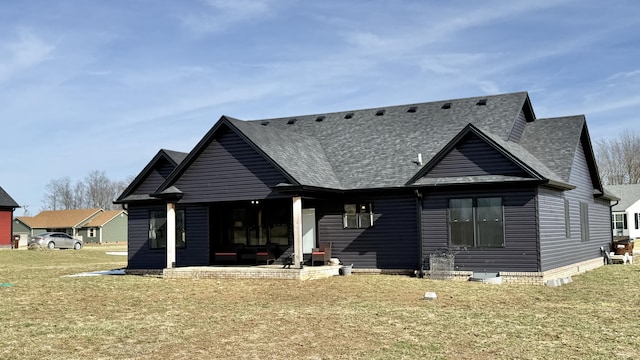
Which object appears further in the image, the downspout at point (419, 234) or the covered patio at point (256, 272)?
the downspout at point (419, 234)

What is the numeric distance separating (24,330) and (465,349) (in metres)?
8.21

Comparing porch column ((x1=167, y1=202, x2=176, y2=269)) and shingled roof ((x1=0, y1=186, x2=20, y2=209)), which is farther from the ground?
shingled roof ((x1=0, y1=186, x2=20, y2=209))

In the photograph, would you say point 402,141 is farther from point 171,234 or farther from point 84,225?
point 84,225

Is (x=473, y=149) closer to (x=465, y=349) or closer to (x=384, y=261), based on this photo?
(x=384, y=261)

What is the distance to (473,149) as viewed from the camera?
853 inches

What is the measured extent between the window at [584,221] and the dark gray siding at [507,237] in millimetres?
6703

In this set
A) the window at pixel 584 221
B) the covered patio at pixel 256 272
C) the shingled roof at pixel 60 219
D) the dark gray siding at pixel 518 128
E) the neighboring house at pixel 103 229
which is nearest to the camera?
the covered patio at pixel 256 272

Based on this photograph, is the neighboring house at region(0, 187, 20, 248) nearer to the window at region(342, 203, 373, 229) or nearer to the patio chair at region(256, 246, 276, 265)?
the patio chair at region(256, 246, 276, 265)

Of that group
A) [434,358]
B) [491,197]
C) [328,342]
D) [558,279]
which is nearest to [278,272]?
[491,197]

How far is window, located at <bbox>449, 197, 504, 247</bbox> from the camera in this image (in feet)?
69.6

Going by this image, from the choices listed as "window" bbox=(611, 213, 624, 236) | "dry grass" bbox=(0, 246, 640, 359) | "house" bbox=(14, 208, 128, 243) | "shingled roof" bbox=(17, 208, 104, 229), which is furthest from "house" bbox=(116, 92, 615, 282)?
"shingled roof" bbox=(17, 208, 104, 229)

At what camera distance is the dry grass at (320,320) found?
10.4m

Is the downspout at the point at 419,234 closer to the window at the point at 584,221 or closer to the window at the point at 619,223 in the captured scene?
the window at the point at 584,221

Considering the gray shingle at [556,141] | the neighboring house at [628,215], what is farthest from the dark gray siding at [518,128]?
the neighboring house at [628,215]
